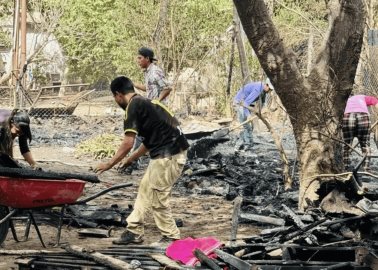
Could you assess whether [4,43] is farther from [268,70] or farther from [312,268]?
[312,268]

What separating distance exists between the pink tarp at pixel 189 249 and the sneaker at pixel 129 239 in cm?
115

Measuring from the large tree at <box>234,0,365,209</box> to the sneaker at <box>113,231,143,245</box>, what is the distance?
200 cm

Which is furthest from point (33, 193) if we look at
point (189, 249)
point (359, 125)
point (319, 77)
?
point (359, 125)

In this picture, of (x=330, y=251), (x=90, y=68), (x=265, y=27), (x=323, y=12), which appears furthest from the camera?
(x=90, y=68)

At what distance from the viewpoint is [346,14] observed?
858cm

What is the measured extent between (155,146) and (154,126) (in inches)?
Answer: 8.5

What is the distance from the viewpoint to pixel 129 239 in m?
7.95

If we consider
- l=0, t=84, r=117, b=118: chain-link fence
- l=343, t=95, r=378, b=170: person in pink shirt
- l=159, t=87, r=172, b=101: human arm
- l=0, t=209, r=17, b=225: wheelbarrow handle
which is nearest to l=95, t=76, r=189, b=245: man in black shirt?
l=0, t=209, r=17, b=225: wheelbarrow handle

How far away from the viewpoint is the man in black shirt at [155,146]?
25.0ft

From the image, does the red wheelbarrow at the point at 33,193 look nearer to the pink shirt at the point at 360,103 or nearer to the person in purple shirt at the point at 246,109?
the pink shirt at the point at 360,103

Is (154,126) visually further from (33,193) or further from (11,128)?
(11,128)

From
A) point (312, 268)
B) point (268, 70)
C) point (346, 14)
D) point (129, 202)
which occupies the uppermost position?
point (346, 14)

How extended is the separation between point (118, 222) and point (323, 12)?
52.8 ft

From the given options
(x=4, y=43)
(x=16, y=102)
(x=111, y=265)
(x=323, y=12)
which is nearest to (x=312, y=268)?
(x=111, y=265)
